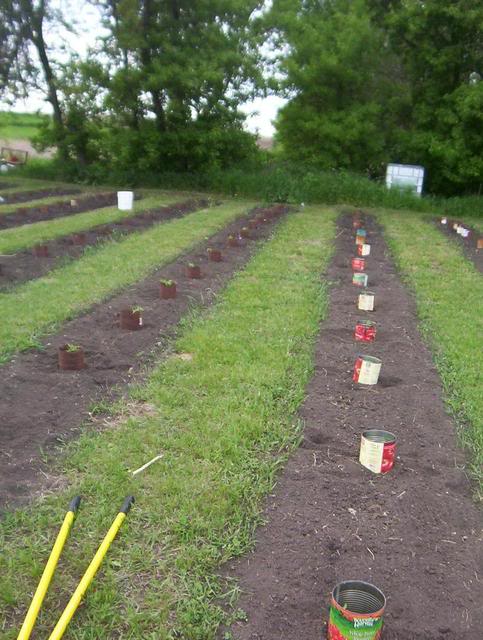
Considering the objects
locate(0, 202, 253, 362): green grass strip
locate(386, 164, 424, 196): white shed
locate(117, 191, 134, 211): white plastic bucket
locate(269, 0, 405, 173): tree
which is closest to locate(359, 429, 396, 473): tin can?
locate(0, 202, 253, 362): green grass strip

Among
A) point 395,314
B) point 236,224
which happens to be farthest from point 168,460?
point 236,224

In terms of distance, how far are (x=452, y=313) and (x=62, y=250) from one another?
16.2 ft

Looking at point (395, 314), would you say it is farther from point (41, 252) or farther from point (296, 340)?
point (41, 252)

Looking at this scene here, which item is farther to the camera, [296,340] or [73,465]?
[296,340]

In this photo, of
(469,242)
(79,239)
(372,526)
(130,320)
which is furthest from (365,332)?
(469,242)

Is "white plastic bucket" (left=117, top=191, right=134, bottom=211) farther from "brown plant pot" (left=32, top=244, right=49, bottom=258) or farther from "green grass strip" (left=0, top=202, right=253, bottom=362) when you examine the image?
"brown plant pot" (left=32, top=244, right=49, bottom=258)

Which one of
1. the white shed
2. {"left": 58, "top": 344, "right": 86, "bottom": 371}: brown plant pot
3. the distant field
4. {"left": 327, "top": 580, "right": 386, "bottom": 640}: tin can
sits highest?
the distant field

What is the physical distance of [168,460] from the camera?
304cm

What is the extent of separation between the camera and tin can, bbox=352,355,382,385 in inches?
156

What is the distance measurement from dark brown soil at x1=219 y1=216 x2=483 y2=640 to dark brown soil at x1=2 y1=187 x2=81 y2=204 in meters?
11.1

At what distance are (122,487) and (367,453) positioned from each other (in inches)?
47.2

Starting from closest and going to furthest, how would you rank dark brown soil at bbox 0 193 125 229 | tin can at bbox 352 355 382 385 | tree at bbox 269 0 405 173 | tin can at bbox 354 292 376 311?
tin can at bbox 352 355 382 385 < tin can at bbox 354 292 376 311 < dark brown soil at bbox 0 193 125 229 < tree at bbox 269 0 405 173

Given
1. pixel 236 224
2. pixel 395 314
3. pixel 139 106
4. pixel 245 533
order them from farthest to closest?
pixel 139 106 → pixel 236 224 → pixel 395 314 → pixel 245 533

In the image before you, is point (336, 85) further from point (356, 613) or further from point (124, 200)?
point (356, 613)
